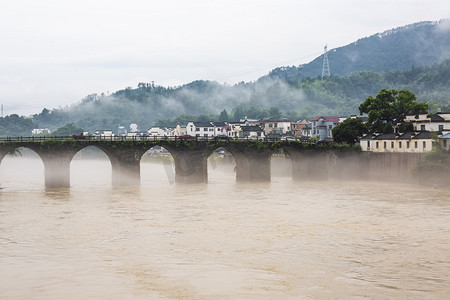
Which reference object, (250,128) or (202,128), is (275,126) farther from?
(202,128)

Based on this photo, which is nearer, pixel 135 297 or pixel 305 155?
pixel 135 297

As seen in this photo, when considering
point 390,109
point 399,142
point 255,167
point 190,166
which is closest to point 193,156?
point 190,166

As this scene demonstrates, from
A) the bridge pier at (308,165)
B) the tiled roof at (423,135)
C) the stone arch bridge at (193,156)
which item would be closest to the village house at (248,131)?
the stone arch bridge at (193,156)

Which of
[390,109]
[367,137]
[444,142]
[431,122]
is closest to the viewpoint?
[444,142]

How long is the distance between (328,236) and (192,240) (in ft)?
25.9

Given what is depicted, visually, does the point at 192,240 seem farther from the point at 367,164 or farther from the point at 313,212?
the point at 367,164

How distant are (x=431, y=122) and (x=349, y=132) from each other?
1067cm

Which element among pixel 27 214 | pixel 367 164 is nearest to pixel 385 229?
pixel 27 214

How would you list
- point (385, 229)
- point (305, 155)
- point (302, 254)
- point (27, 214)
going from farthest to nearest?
point (305, 155)
point (27, 214)
point (385, 229)
point (302, 254)

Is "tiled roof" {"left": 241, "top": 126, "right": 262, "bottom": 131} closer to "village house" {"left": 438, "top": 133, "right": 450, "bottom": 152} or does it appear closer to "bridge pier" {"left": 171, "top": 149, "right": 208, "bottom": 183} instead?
"bridge pier" {"left": 171, "top": 149, "right": 208, "bottom": 183}

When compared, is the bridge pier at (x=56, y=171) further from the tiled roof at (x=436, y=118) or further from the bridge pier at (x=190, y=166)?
the tiled roof at (x=436, y=118)

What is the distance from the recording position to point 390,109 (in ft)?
256

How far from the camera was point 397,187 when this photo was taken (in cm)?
6066

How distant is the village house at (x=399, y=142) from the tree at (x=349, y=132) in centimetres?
176
